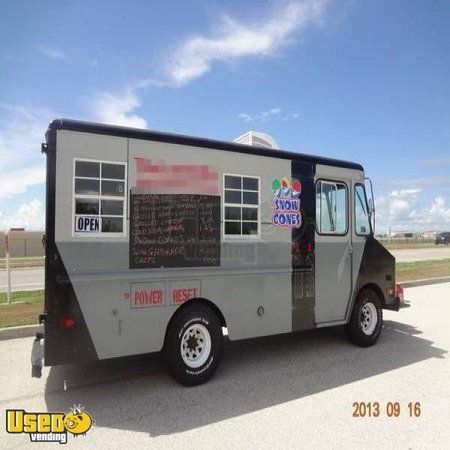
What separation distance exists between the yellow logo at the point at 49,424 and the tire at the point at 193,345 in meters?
1.15

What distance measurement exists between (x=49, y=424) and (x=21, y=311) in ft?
→ 16.7

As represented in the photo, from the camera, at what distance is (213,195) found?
5496 mm

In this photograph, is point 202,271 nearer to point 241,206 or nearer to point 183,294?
point 183,294

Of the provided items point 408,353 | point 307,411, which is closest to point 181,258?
point 307,411

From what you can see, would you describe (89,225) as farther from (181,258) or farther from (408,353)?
(408,353)

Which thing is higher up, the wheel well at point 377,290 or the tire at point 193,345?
the wheel well at point 377,290

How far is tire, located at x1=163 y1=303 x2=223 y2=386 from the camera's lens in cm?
510

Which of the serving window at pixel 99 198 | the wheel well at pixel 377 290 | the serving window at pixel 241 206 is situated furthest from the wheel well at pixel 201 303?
the wheel well at pixel 377 290

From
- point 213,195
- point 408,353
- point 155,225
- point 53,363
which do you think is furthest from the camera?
point 408,353

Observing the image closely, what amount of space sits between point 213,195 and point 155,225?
0.91 m

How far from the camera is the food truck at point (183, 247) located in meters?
4.56
